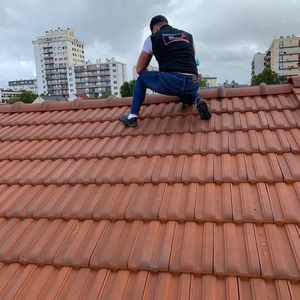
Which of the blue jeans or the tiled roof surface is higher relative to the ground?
the blue jeans

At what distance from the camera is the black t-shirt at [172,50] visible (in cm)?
314

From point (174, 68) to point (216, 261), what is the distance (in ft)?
6.98

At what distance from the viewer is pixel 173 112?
341 centimetres

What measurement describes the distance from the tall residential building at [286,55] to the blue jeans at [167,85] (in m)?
94.7

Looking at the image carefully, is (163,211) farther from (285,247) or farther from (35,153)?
(35,153)

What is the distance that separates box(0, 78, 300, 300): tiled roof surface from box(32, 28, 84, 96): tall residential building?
116738 millimetres

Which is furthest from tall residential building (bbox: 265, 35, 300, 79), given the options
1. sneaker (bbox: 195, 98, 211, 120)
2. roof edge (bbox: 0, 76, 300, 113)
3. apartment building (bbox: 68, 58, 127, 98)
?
sneaker (bbox: 195, 98, 211, 120)

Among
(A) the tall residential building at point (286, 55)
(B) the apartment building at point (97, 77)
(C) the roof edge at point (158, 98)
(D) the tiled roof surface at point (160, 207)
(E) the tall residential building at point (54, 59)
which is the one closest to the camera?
(D) the tiled roof surface at point (160, 207)

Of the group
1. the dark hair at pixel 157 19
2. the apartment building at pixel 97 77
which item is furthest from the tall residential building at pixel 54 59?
the dark hair at pixel 157 19

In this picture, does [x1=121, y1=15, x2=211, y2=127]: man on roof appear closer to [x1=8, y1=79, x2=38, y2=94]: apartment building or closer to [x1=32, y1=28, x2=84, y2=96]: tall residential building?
[x1=32, y1=28, x2=84, y2=96]: tall residential building

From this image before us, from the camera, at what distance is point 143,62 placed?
3285 mm

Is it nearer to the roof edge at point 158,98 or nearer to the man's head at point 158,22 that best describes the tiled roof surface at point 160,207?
the roof edge at point 158,98

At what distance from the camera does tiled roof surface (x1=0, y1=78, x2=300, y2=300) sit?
62.1 inches

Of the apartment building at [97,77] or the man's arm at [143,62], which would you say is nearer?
the man's arm at [143,62]
